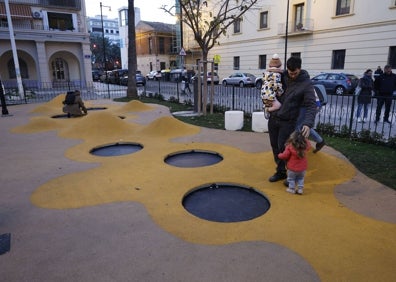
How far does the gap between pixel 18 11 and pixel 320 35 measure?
26.7 meters

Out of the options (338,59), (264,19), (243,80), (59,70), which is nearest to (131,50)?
(243,80)

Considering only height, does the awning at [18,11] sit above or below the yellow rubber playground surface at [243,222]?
above

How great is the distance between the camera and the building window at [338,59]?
2507cm

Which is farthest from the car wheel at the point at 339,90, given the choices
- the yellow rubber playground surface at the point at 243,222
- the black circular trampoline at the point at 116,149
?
the black circular trampoline at the point at 116,149

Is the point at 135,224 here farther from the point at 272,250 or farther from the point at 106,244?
the point at 272,250

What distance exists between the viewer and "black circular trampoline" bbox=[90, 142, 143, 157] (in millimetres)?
7213

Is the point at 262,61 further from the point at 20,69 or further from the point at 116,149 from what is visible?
the point at 116,149

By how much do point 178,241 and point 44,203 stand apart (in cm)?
223

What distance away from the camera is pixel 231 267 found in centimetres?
293

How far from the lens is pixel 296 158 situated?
4355 mm

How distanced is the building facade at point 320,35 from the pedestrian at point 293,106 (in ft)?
65.2

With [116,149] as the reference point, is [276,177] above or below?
above

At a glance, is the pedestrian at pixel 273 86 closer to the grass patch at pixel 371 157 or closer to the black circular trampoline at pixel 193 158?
the black circular trampoline at pixel 193 158

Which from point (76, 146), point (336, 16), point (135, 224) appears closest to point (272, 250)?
point (135, 224)
